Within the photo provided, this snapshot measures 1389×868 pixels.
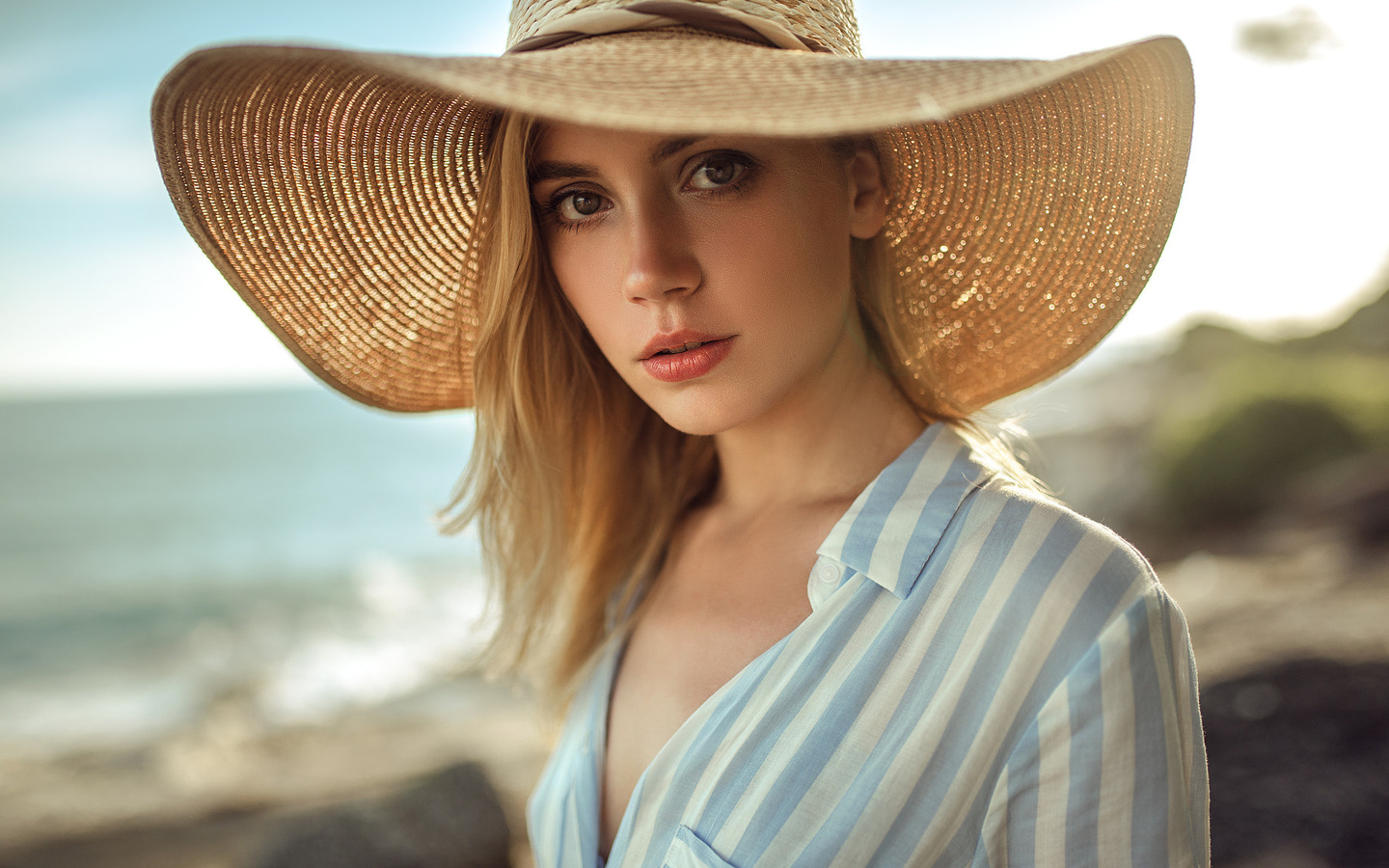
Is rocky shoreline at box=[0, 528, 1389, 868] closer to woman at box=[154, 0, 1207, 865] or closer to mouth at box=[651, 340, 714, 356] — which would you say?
woman at box=[154, 0, 1207, 865]

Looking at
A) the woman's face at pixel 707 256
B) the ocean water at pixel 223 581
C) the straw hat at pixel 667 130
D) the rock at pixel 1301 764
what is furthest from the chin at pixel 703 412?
the rock at pixel 1301 764

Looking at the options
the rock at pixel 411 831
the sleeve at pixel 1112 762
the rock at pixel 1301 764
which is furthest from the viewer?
the rock at pixel 411 831

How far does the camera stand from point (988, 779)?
3.68ft

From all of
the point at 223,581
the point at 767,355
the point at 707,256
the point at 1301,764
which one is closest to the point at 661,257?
the point at 707,256

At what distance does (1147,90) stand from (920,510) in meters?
0.68

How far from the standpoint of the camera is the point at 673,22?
3.84ft

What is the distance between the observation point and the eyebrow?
125 centimetres

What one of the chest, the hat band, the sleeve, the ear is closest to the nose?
the hat band

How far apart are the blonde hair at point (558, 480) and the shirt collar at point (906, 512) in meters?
0.64

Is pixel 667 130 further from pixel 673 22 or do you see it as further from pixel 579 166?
pixel 579 166

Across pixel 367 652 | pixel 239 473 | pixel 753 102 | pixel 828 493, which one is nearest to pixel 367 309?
pixel 828 493

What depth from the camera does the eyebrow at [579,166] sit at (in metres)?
1.25

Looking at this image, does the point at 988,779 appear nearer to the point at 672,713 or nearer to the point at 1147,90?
the point at 672,713

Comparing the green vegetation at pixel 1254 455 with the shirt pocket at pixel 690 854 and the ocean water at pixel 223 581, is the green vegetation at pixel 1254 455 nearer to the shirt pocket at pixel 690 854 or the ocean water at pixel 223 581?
the ocean water at pixel 223 581
